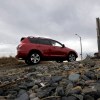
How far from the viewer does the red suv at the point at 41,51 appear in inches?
845

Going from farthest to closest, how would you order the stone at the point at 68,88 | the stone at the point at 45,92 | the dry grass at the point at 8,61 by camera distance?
the dry grass at the point at 8,61 → the stone at the point at 45,92 → the stone at the point at 68,88

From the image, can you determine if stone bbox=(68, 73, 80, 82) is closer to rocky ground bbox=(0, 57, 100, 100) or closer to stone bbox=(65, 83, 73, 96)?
rocky ground bbox=(0, 57, 100, 100)

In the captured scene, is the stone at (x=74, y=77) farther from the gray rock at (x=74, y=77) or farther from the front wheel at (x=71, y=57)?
the front wheel at (x=71, y=57)

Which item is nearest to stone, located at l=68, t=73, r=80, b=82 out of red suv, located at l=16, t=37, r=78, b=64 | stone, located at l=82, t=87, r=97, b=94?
stone, located at l=82, t=87, r=97, b=94

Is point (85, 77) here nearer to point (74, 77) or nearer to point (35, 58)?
point (74, 77)

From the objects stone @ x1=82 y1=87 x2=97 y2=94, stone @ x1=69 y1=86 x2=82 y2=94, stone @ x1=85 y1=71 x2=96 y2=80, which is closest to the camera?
stone @ x1=82 y1=87 x2=97 y2=94

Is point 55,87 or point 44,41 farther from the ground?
point 44,41

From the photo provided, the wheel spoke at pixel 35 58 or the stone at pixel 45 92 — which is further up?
the wheel spoke at pixel 35 58

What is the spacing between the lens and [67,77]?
10.9 m

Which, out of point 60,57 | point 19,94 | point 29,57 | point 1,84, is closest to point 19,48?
point 29,57

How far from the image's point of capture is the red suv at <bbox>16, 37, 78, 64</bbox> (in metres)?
21.5

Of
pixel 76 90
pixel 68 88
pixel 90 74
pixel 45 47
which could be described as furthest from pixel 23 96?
pixel 45 47

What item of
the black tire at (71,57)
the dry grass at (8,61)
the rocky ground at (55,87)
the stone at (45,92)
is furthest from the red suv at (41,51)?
the stone at (45,92)

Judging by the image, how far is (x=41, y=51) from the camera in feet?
72.2
